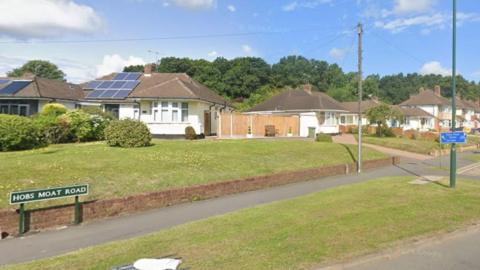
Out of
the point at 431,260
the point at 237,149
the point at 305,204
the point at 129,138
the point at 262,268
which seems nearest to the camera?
the point at 262,268

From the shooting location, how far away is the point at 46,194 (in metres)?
9.55

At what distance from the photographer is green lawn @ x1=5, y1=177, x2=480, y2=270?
650 cm

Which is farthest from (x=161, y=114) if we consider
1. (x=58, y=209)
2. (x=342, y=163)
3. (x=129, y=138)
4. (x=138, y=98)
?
(x=58, y=209)

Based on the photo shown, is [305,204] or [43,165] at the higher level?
[43,165]

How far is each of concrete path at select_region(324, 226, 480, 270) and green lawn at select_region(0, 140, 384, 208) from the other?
25.2 feet

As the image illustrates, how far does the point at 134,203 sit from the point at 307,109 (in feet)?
110

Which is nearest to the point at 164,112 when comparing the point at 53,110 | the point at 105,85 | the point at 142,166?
the point at 53,110

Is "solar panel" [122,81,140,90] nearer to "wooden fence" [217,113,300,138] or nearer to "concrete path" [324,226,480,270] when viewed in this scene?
"wooden fence" [217,113,300,138]

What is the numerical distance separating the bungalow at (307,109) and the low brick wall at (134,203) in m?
22.9

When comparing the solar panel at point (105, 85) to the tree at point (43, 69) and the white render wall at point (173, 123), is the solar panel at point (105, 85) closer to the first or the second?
the white render wall at point (173, 123)

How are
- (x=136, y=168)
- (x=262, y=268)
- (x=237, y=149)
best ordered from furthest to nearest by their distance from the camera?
1. (x=237, y=149)
2. (x=136, y=168)
3. (x=262, y=268)

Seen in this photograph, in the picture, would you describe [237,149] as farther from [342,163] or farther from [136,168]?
[136,168]

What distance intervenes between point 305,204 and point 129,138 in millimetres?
10777

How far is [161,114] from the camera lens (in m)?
28.8
